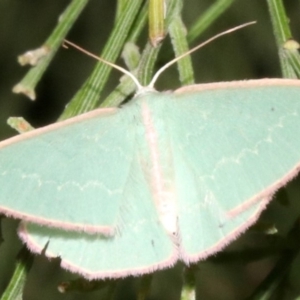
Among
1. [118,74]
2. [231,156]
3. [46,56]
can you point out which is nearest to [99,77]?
[46,56]

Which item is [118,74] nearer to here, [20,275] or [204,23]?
[204,23]

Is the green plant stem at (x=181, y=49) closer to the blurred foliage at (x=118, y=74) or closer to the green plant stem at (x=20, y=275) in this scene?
the green plant stem at (x=20, y=275)

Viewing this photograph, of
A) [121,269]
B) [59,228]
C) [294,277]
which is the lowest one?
[294,277]

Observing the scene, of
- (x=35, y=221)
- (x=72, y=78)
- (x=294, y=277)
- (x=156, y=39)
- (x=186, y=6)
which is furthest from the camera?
(x=72, y=78)

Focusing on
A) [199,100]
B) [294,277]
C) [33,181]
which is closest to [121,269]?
[33,181]

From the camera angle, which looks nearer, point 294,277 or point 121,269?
point 121,269

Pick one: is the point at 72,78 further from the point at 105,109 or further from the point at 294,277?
the point at 105,109
